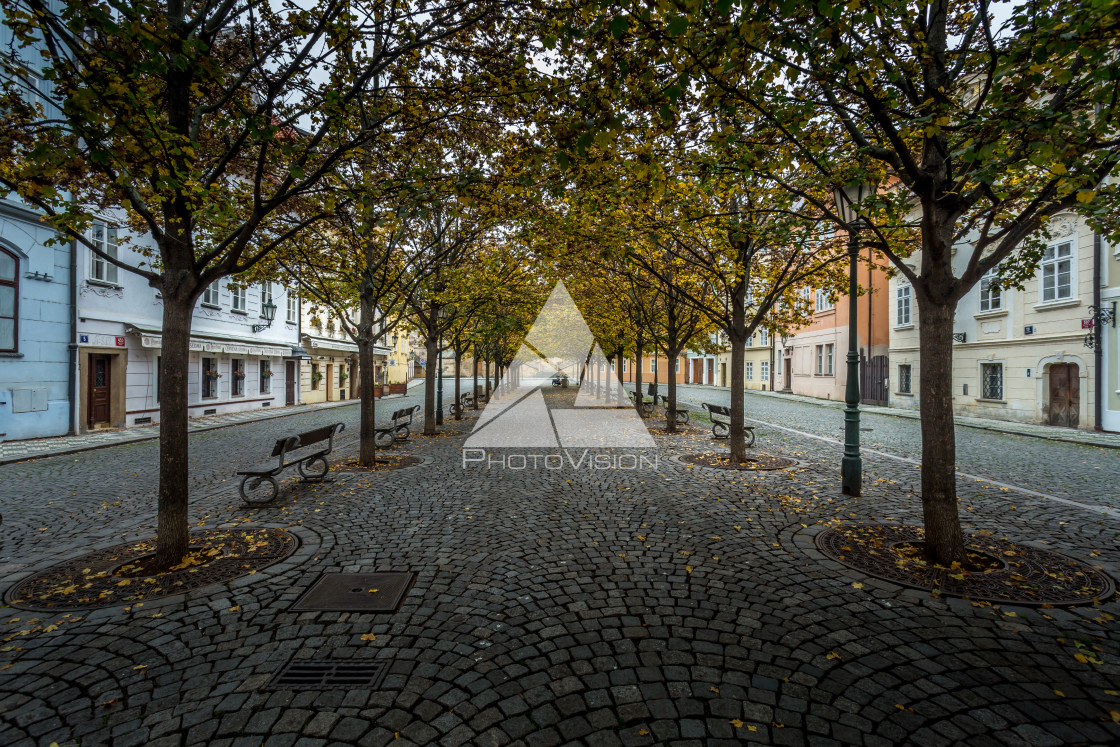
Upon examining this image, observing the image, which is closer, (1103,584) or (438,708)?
(438,708)

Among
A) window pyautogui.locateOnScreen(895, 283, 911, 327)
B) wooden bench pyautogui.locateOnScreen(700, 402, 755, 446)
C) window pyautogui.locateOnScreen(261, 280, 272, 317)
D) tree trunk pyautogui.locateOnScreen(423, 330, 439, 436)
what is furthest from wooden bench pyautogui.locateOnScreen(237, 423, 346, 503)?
window pyautogui.locateOnScreen(895, 283, 911, 327)

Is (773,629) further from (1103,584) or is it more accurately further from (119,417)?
(119,417)

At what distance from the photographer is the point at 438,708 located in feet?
9.33

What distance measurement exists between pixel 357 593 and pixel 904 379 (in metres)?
26.9

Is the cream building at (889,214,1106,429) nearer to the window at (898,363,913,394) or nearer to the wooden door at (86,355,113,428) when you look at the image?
the window at (898,363,913,394)

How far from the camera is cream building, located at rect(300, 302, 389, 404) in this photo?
92.0 ft

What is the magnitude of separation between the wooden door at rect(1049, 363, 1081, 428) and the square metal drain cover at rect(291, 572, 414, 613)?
21806mm

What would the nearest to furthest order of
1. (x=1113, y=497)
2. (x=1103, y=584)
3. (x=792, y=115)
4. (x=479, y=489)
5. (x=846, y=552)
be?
1. (x=1103, y=584)
2. (x=792, y=115)
3. (x=846, y=552)
4. (x=1113, y=497)
5. (x=479, y=489)

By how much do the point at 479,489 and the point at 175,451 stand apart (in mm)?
4296

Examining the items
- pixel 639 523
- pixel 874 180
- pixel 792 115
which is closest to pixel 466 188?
pixel 792 115

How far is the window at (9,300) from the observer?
12.8 metres

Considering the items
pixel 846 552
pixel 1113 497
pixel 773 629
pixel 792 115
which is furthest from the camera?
pixel 1113 497

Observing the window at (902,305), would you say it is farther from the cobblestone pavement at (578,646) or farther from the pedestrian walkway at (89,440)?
the pedestrian walkway at (89,440)

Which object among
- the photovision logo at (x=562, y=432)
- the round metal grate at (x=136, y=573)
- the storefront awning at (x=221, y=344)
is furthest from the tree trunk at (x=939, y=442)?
the storefront awning at (x=221, y=344)
